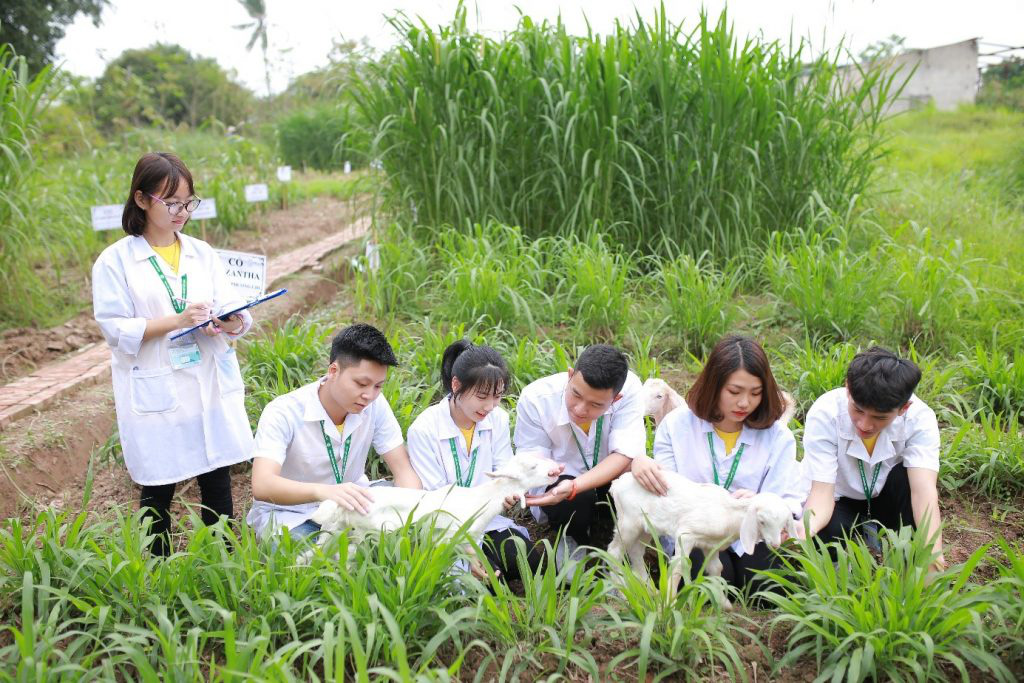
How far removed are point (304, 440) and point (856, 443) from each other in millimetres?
1894

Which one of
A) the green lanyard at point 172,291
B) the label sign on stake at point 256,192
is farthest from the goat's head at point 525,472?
the label sign on stake at point 256,192

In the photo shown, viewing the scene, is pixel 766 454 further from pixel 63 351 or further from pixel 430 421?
pixel 63 351

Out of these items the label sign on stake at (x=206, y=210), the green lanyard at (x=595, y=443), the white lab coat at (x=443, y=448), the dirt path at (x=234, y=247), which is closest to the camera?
the white lab coat at (x=443, y=448)

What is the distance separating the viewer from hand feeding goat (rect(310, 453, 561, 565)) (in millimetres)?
2387

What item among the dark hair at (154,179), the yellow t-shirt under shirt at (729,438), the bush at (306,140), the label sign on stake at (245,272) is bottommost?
the yellow t-shirt under shirt at (729,438)

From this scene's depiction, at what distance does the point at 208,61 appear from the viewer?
74.8ft

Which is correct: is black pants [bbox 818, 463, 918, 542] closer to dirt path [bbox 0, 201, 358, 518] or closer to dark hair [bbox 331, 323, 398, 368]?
dark hair [bbox 331, 323, 398, 368]

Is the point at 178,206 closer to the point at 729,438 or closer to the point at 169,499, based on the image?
the point at 169,499

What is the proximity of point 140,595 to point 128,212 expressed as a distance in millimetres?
1248

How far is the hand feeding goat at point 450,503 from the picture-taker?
2.39 metres

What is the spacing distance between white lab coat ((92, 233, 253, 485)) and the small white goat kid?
548 mm

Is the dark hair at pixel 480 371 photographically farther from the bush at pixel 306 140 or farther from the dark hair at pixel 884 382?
the bush at pixel 306 140

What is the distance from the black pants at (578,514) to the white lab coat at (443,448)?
152mm

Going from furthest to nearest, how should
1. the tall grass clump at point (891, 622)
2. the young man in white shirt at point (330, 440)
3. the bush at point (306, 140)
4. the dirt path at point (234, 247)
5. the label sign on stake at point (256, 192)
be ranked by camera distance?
the bush at point (306, 140)
the label sign on stake at point (256, 192)
the dirt path at point (234, 247)
the young man in white shirt at point (330, 440)
the tall grass clump at point (891, 622)
